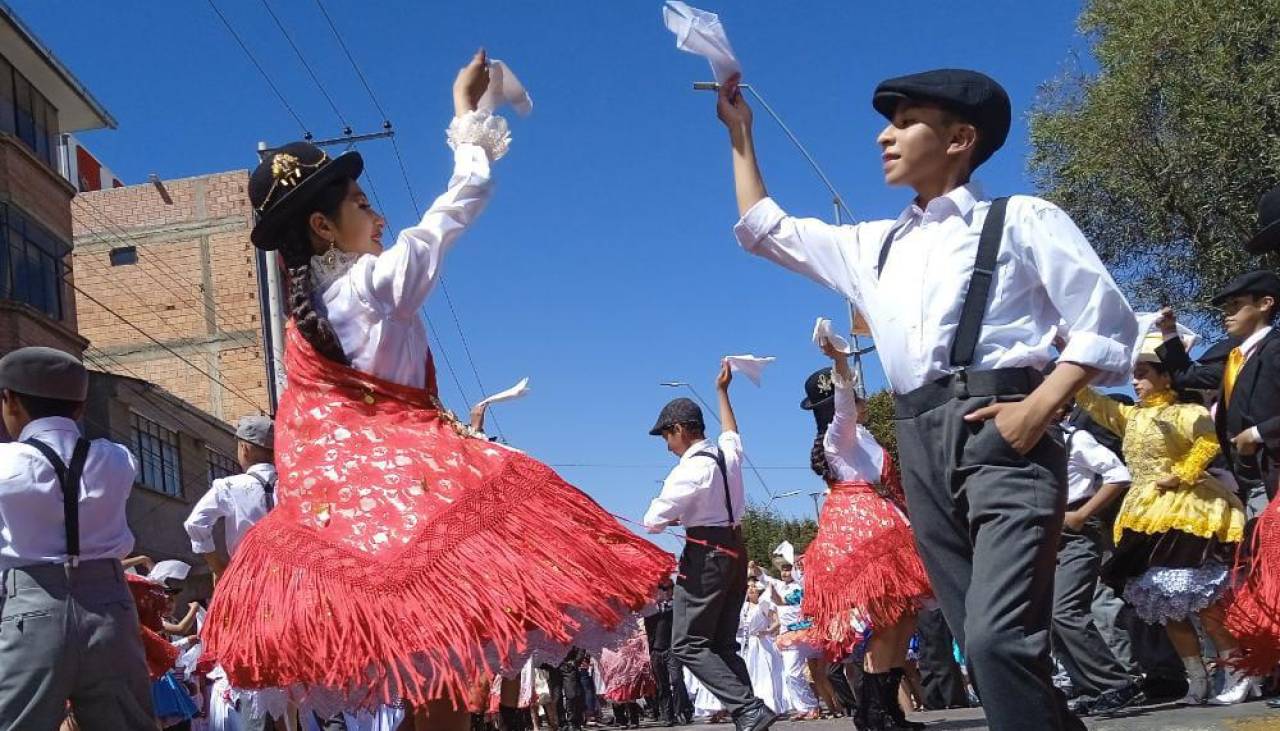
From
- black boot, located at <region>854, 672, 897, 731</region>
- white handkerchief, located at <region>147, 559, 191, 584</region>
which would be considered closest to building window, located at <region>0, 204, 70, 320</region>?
white handkerchief, located at <region>147, 559, 191, 584</region>

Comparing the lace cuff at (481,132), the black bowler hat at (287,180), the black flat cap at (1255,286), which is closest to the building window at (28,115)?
the black flat cap at (1255,286)

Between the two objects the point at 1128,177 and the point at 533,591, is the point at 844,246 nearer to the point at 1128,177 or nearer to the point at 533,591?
the point at 533,591

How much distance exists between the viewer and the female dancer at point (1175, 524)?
8.28m

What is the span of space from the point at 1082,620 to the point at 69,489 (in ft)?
18.9

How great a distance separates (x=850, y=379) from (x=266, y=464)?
3460 millimetres

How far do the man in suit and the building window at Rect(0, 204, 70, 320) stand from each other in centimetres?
2036

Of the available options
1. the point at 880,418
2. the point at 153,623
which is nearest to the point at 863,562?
the point at 153,623

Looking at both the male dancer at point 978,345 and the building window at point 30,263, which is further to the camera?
the building window at point 30,263

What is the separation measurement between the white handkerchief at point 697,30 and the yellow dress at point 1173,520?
18.2 ft

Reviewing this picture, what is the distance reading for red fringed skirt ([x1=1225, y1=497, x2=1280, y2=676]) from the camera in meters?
5.39

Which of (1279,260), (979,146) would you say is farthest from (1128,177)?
(979,146)

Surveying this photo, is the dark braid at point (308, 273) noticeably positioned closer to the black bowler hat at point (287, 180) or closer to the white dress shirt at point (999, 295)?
the black bowler hat at point (287, 180)

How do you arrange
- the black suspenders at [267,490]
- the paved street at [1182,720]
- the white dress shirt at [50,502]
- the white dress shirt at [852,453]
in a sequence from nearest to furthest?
1. the white dress shirt at [50,502]
2. the paved street at [1182,720]
3. the black suspenders at [267,490]
4. the white dress shirt at [852,453]

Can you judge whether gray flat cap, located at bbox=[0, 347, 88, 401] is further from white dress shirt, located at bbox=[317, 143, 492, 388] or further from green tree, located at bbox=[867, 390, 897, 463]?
green tree, located at bbox=[867, 390, 897, 463]
